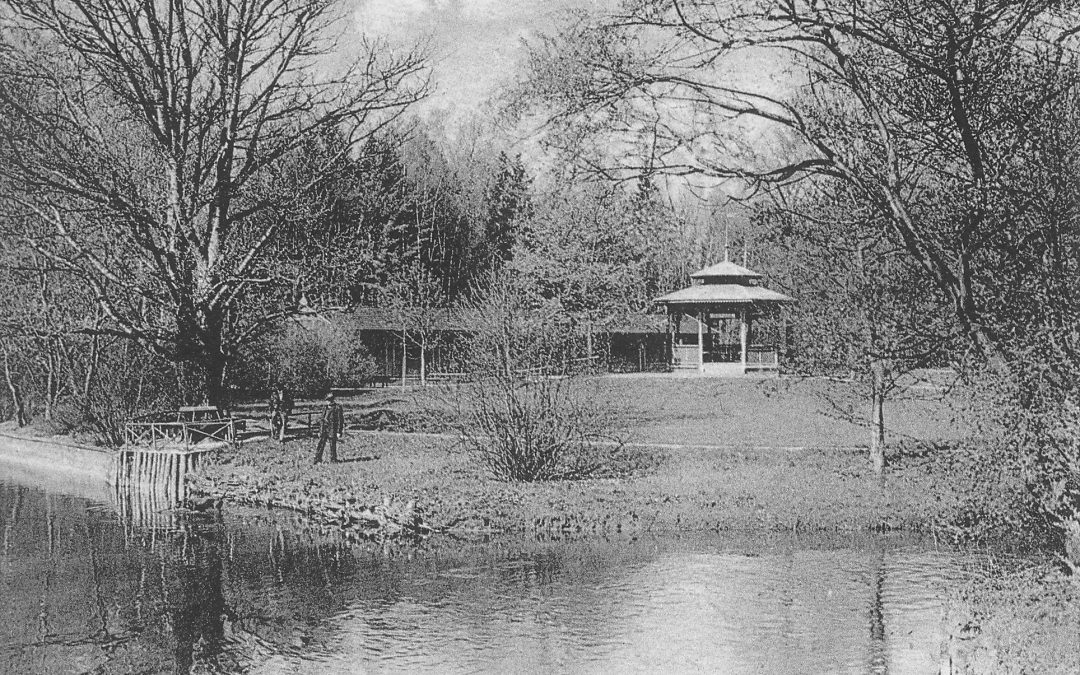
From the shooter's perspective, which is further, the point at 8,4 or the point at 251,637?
the point at 8,4

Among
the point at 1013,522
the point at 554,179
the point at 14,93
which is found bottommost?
the point at 1013,522

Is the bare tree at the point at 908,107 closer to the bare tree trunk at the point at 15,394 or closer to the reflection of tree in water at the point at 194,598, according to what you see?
the reflection of tree in water at the point at 194,598

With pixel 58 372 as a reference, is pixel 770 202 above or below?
above

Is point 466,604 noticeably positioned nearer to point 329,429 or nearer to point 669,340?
point 329,429

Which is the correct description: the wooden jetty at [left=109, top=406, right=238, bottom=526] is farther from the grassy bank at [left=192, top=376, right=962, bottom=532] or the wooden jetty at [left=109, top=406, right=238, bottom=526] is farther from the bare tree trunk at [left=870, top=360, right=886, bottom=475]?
the bare tree trunk at [left=870, top=360, right=886, bottom=475]

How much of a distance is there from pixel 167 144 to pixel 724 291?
2290 cm

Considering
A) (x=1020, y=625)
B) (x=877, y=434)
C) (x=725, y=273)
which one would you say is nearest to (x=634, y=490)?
(x=877, y=434)

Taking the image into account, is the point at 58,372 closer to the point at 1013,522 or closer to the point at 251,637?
the point at 251,637

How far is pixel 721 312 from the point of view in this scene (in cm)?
3872

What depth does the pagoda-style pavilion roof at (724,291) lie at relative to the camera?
36781mm

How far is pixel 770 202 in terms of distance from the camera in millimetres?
11344

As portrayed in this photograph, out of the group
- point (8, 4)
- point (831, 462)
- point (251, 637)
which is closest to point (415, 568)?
point (251, 637)

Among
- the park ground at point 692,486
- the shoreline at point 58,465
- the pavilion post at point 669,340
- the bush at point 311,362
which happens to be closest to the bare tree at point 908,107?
the park ground at point 692,486

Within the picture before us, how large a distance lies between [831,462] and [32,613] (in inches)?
513
